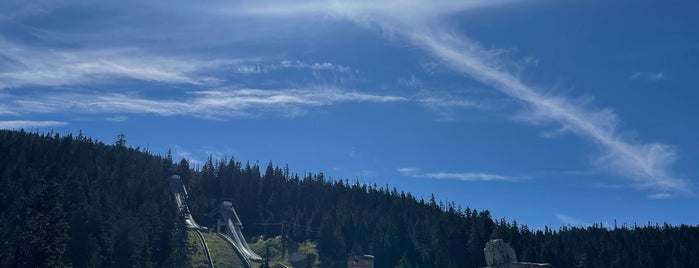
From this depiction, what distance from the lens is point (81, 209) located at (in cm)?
10575

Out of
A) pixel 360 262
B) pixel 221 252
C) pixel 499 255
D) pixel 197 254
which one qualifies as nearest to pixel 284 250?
pixel 221 252

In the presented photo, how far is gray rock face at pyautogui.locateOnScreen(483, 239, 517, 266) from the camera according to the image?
111000 millimetres

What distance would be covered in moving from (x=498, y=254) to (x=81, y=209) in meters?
69.6

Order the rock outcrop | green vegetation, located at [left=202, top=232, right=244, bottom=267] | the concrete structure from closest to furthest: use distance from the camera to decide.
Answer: the concrete structure, the rock outcrop, green vegetation, located at [left=202, top=232, right=244, bottom=267]

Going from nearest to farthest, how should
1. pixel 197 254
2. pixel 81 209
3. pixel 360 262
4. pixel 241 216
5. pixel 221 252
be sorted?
pixel 360 262 → pixel 81 209 → pixel 197 254 → pixel 221 252 → pixel 241 216

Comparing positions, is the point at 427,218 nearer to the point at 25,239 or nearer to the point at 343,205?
the point at 343,205

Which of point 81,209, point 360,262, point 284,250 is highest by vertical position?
point 81,209

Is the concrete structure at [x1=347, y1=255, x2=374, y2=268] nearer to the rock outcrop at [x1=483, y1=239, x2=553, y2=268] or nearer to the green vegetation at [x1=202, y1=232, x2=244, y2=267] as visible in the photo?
the rock outcrop at [x1=483, y1=239, x2=553, y2=268]

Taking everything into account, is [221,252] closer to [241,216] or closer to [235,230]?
[235,230]

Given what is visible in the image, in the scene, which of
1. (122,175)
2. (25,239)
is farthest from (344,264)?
(25,239)

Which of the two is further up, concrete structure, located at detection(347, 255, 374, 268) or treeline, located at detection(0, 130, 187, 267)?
treeline, located at detection(0, 130, 187, 267)

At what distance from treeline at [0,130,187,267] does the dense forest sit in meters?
0.20

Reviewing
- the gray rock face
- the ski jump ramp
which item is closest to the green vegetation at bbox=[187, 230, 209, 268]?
the ski jump ramp

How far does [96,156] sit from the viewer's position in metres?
185
